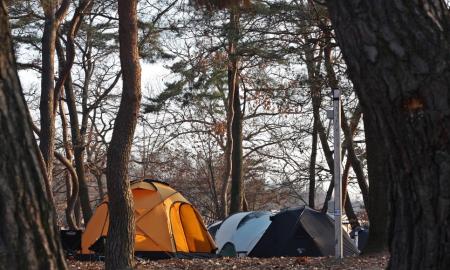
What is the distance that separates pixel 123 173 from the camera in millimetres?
9672

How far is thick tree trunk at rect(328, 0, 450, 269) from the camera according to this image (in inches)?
120

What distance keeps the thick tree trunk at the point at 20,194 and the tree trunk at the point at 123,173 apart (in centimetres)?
650

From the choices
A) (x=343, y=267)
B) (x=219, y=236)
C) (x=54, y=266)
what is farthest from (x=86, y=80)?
(x=54, y=266)

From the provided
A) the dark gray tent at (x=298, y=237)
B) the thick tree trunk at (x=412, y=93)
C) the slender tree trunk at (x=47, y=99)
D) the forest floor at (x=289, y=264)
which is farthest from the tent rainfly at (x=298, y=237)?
the thick tree trunk at (x=412, y=93)

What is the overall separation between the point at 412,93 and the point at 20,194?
160 cm

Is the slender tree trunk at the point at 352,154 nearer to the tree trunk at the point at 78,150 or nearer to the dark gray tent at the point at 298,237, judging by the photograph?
the dark gray tent at the point at 298,237

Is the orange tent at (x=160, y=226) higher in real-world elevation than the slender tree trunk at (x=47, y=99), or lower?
lower

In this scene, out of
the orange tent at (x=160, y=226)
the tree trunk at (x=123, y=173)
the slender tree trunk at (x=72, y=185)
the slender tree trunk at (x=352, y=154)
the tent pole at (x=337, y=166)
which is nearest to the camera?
the tree trunk at (x=123, y=173)

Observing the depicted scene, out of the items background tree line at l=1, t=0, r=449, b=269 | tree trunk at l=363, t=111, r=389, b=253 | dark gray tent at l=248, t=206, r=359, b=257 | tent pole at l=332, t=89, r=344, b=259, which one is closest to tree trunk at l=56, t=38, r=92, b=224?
background tree line at l=1, t=0, r=449, b=269

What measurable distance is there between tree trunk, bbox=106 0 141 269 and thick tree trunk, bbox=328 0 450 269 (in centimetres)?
673

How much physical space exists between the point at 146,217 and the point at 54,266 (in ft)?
37.4

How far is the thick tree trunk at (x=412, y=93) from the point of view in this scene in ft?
9.98

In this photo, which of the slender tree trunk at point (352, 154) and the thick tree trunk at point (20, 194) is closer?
the thick tree trunk at point (20, 194)

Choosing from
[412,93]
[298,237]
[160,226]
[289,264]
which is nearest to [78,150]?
[160,226]
